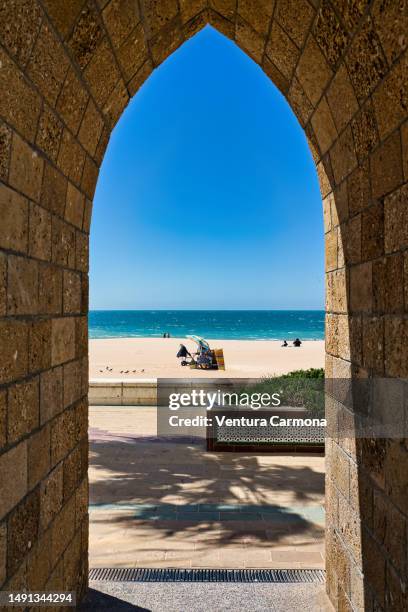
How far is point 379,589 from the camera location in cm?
230

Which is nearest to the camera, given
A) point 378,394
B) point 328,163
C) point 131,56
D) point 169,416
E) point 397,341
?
point 397,341

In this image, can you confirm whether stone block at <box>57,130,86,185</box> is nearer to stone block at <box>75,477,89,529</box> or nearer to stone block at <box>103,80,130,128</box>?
stone block at <box>103,80,130,128</box>

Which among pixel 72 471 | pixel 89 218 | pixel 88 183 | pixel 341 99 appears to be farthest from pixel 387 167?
pixel 72 471

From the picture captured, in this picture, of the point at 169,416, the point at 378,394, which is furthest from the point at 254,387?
the point at 378,394

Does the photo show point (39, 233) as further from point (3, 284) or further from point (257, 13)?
point (257, 13)

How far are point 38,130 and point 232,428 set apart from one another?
18.7 ft

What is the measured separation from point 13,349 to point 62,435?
92 centimetres

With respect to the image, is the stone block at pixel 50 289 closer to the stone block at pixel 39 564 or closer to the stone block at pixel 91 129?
the stone block at pixel 91 129

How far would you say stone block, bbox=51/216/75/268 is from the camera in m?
2.50

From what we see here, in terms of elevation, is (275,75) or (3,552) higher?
(275,75)

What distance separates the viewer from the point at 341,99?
247 cm

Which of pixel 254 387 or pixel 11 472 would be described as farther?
pixel 254 387

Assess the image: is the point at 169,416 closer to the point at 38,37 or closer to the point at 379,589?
the point at 379,589

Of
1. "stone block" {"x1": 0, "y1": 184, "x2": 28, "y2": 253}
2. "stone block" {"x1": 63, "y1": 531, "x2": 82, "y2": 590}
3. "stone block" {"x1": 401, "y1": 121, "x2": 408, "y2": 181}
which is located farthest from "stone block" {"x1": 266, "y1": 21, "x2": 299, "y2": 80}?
"stone block" {"x1": 63, "y1": 531, "x2": 82, "y2": 590}
